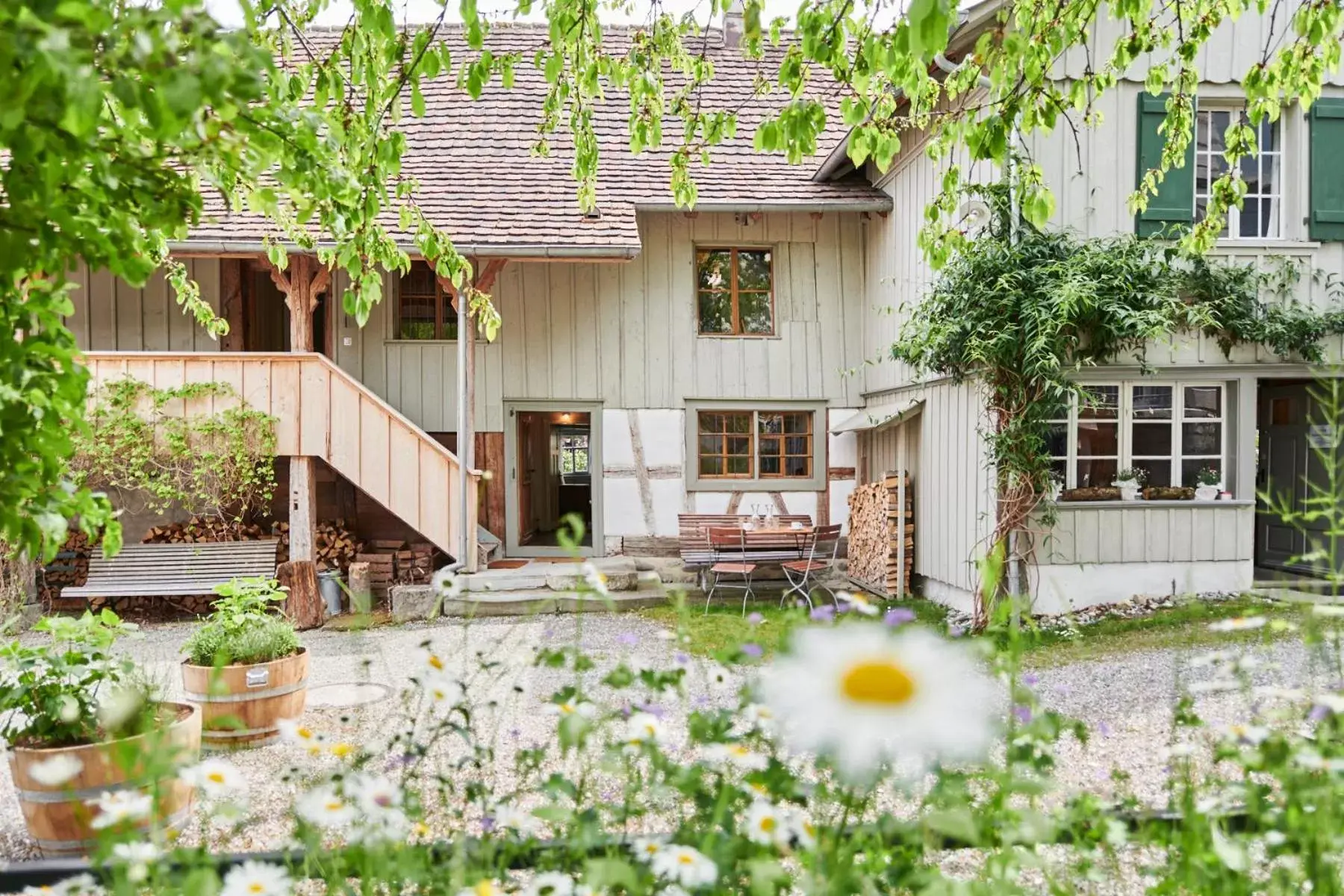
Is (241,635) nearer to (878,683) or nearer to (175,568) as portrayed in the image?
(878,683)

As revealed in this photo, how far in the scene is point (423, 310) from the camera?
34.2 feet

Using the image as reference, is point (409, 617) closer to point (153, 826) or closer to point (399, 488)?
point (399, 488)

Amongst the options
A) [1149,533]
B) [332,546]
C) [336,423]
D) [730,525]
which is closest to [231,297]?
[336,423]

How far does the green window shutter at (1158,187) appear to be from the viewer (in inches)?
295

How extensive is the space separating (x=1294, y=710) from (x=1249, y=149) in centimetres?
303

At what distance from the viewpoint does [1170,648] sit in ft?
21.0

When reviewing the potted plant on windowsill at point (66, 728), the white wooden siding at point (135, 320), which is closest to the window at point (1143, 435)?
the potted plant on windowsill at point (66, 728)

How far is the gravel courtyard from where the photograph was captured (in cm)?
340

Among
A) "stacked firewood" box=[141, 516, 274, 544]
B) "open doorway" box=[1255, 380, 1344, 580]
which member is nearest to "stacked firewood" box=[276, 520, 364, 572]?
"stacked firewood" box=[141, 516, 274, 544]

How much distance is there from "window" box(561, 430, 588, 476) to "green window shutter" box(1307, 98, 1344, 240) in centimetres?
1002

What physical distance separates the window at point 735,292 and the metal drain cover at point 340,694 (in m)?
6.01

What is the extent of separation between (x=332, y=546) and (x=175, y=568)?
1.54m

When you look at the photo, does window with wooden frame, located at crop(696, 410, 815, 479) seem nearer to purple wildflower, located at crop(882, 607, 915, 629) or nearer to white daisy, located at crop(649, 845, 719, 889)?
purple wildflower, located at crop(882, 607, 915, 629)

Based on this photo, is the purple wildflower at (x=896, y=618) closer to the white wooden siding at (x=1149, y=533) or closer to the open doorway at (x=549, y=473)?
the white wooden siding at (x=1149, y=533)
